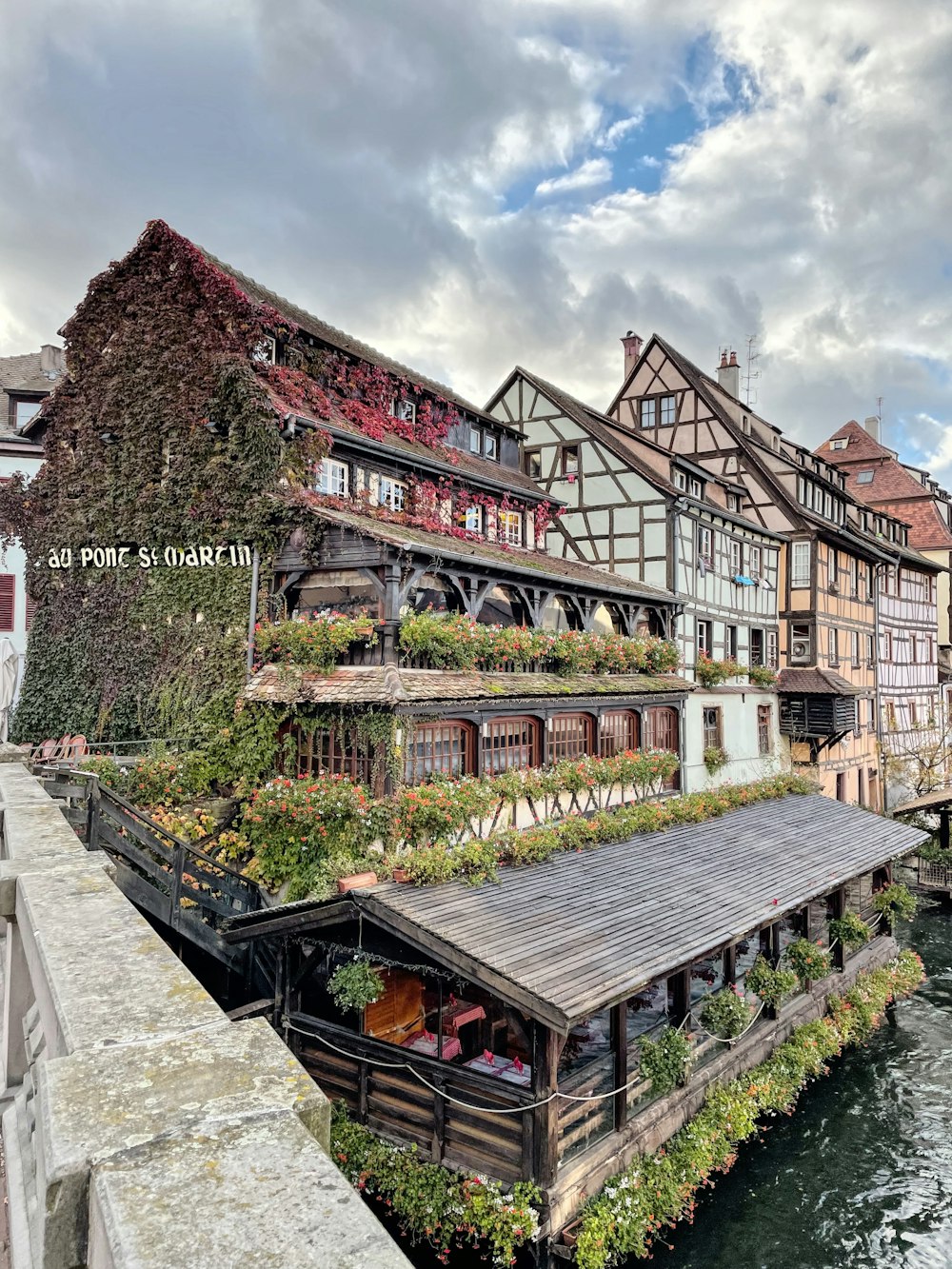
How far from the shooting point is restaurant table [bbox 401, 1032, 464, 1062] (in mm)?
11055

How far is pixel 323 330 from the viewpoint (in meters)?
19.4

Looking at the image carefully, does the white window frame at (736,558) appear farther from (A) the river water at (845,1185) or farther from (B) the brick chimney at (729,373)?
(A) the river water at (845,1185)

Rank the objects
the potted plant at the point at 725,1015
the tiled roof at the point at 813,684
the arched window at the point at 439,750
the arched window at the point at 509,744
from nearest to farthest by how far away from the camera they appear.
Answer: the potted plant at the point at 725,1015 < the arched window at the point at 439,750 < the arched window at the point at 509,744 < the tiled roof at the point at 813,684

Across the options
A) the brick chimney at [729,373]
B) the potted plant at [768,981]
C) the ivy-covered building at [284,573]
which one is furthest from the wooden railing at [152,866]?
the brick chimney at [729,373]

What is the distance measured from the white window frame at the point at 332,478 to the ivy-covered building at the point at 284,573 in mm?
36

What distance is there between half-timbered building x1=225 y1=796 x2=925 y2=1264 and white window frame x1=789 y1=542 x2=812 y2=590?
15.7 meters

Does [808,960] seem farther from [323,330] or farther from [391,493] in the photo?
[323,330]

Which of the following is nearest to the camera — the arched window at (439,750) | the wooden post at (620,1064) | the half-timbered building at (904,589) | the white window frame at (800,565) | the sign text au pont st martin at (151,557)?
the wooden post at (620,1064)

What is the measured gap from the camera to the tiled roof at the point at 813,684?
2714 centimetres

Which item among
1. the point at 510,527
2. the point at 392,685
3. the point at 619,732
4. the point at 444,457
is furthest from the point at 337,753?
the point at 510,527

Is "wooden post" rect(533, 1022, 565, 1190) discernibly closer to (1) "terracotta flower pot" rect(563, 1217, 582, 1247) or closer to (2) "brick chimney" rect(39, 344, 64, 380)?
(1) "terracotta flower pot" rect(563, 1217, 582, 1247)

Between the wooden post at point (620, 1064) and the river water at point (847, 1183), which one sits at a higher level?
the wooden post at point (620, 1064)

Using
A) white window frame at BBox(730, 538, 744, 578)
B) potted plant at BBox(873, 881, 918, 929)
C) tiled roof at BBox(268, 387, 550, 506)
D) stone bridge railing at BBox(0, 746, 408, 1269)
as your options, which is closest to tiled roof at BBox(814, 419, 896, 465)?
white window frame at BBox(730, 538, 744, 578)

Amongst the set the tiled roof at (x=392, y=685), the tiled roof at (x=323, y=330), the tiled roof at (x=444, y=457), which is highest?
the tiled roof at (x=323, y=330)
